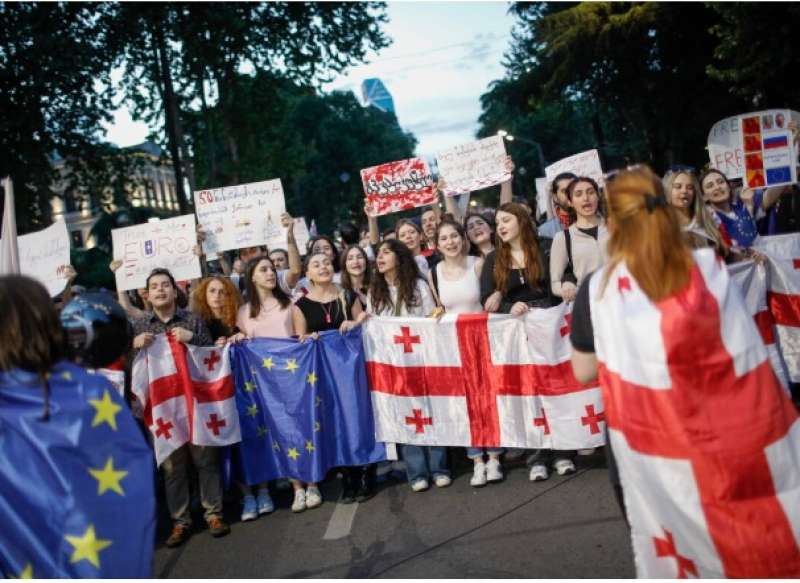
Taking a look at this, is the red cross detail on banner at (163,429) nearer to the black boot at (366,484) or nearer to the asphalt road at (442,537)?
the asphalt road at (442,537)

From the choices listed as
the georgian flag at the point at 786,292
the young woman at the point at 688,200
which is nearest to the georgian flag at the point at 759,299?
the georgian flag at the point at 786,292

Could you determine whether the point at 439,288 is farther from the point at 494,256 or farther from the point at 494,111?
the point at 494,111

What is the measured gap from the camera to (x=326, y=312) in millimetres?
5859

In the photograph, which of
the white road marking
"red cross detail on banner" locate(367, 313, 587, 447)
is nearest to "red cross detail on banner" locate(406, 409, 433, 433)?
"red cross detail on banner" locate(367, 313, 587, 447)

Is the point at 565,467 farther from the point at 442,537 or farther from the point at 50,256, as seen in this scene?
the point at 50,256

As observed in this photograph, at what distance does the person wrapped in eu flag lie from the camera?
8.34ft

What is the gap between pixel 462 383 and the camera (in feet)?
18.1

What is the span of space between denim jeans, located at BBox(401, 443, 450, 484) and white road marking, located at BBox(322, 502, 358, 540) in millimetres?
469

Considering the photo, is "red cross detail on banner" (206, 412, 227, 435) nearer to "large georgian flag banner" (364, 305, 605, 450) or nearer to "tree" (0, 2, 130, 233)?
"large georgian flag banner" (364, 305, 605, 450)

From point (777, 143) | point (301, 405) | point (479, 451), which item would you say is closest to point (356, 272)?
point (301, 405)

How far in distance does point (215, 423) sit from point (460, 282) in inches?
79.0

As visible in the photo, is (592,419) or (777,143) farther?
(777,143)

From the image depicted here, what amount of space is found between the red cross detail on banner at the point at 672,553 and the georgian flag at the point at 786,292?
3.61m

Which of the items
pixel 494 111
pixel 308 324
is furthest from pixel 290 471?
pixel 494 111
